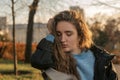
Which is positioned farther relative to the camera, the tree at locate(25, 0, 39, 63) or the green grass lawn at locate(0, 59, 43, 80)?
the tree at locate(25, 0, 39, 63)

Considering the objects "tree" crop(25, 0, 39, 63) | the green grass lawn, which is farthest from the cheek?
"tree" crop(25, 0, 39, 63)

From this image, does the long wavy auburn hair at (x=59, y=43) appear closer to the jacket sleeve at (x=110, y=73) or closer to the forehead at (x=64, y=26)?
the forehead at (x=64, y=26)

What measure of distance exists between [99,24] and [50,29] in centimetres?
3605

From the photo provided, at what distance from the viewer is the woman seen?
293 cm

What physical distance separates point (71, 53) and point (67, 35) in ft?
0.45

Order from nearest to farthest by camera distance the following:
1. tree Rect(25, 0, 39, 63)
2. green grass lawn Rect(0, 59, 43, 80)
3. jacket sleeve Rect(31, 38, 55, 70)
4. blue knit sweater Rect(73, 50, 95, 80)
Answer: jacket sleeve Rect(31, 38, 55, 70), blue knit sweater Rect(73, 50, 95, 80), green grass lawn Rect(0, 59, 43, 80), tree Rect(25, 0, 39, 63)

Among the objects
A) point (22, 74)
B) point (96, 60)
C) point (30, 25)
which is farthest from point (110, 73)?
point (30, 25)

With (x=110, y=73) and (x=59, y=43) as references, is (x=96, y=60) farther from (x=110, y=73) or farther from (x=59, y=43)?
(x=59, y=43)

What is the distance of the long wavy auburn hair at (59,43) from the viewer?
2.95 meters

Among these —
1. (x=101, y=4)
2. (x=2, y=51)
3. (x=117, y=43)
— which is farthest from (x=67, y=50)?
(x=117, y=43)

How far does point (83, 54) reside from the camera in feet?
10.0

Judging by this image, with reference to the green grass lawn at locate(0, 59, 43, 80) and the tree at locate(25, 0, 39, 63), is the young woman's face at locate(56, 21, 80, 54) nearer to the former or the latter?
the green grass lawn at locate(0, 59, 43, 80)

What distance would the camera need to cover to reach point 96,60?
3.07 metres

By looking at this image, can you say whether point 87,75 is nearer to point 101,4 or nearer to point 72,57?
point 72,57
